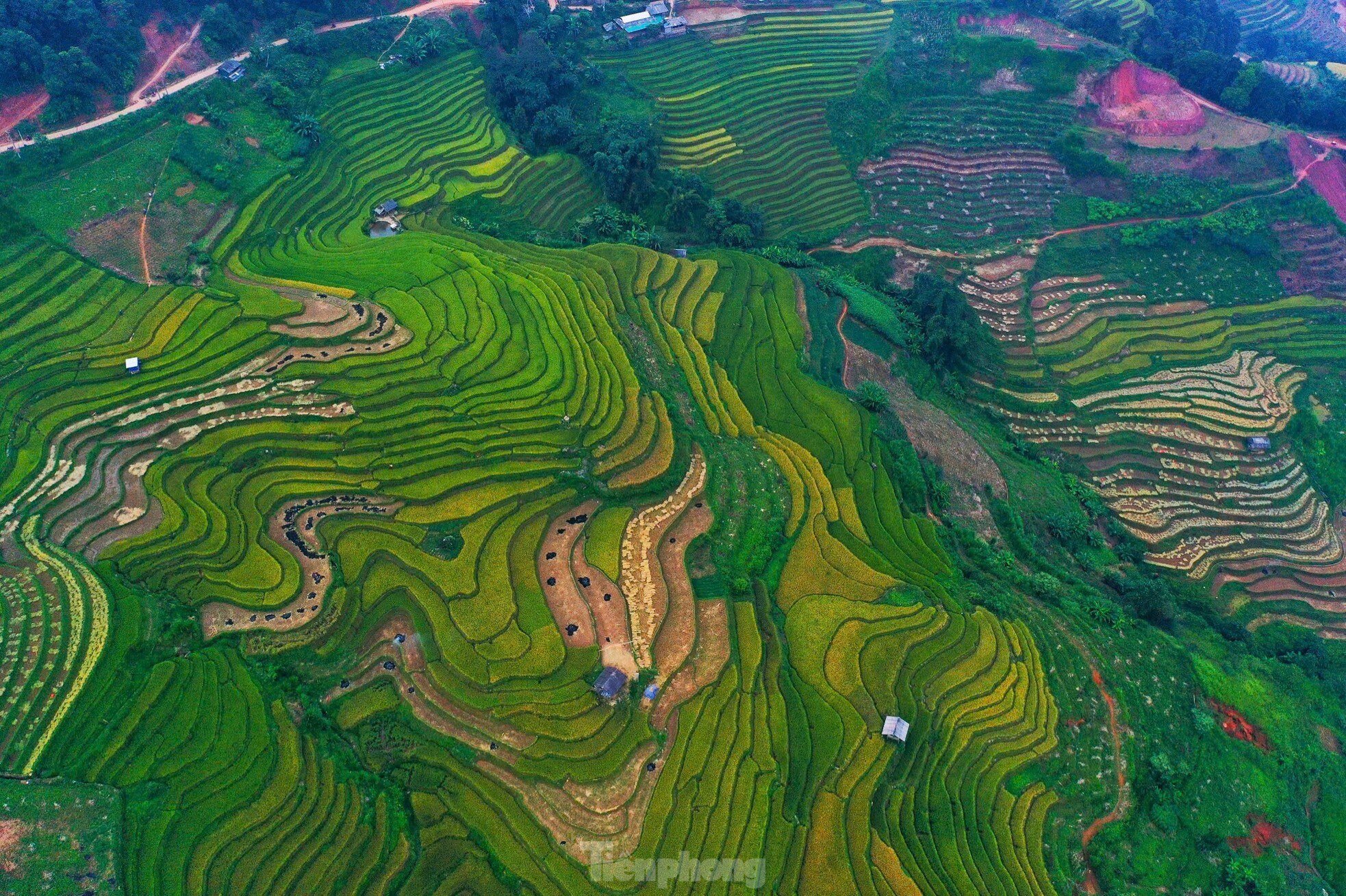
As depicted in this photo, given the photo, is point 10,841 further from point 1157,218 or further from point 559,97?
point 1157,218

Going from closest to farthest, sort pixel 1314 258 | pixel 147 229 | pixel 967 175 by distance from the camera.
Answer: pixel 147 229, pixel 1314 258, pixel 967 175

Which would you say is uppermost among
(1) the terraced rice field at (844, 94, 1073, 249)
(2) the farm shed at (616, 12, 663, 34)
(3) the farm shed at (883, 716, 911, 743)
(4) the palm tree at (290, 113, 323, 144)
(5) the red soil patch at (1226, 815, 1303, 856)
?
(2) the farm shed at (616, 12, 663, 34)

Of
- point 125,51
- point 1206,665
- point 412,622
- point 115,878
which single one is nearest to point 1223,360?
point 1206,665

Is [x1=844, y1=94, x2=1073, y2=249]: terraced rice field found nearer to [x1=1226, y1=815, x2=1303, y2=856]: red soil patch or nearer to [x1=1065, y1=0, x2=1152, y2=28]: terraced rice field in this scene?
[x1=1065, y1=0, x2=1152, y2=28]: terraced rice field

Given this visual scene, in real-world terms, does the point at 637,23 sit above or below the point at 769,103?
above

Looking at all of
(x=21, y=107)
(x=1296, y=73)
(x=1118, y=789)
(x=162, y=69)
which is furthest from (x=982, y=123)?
(x=21, y=107)

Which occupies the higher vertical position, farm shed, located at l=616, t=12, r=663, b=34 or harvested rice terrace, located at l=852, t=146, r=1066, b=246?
farm shed, located at l=616, t=12, r=663, b=34

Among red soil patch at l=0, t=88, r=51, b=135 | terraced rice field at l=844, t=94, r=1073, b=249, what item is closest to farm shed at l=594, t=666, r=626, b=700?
terraced rice field at l=844, t=94, r=1073, b=249
